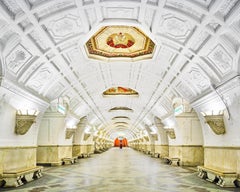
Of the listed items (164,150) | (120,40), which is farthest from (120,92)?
(120,40)

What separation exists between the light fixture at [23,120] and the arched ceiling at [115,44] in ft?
2.96

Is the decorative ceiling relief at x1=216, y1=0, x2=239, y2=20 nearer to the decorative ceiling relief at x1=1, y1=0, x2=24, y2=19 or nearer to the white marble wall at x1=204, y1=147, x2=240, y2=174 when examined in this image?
the white marble wall at x1=204, y1=147, x2=240, y2=174

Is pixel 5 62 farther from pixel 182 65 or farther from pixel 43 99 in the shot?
pixel 182 65

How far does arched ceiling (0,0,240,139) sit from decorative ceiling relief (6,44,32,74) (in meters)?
0.04

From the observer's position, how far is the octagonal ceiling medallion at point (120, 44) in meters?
11.0

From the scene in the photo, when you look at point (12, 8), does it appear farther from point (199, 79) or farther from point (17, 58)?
point (199, 79)

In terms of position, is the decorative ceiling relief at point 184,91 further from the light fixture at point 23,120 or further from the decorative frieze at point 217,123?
the light fixture at point 23,120

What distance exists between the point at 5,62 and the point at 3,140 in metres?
2.89

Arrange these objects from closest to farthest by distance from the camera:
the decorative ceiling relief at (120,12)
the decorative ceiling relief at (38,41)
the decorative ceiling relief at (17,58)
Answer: the decorative ceiling relief at (120,12)
the decorative ceiling relief at (38,41)
the decorative ceiling relief at (17,58)

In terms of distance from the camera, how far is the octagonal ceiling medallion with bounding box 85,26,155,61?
1098cm

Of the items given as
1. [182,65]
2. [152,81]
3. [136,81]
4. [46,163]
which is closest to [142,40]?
[182,65]

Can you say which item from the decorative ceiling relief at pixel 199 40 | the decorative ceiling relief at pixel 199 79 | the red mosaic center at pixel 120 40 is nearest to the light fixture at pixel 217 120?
the decorative ceiling relief at pixel 199 79

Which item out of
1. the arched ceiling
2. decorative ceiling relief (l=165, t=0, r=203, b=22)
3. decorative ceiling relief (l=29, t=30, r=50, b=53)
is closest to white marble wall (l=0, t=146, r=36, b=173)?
the arched ceiling

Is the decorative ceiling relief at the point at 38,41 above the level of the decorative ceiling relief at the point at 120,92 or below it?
below
